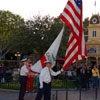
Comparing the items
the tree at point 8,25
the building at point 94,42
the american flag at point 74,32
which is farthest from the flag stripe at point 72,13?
the tree at point 8,25

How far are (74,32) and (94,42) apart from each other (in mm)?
33446

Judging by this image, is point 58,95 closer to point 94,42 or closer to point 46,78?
point 46,78

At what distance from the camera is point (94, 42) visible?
4178 cm

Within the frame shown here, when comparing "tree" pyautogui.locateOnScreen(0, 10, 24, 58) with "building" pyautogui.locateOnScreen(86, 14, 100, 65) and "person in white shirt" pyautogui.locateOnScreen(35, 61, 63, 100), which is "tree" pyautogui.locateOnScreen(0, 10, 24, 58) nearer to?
"building" pyautogui.locateOnScreen(86, 14, 100, 65)

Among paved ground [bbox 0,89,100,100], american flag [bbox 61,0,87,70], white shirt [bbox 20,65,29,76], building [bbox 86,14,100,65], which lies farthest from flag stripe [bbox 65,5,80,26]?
building [bbox 86,14,100,65]

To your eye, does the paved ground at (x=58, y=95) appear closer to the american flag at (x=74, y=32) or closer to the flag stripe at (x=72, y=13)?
the american flag at (x=74, y=32)

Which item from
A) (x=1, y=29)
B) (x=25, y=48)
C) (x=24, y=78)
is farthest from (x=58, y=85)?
(x=1, y=29)

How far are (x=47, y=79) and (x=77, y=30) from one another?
80.3 inches

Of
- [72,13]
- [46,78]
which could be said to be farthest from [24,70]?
[72,13]

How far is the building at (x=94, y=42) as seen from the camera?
137 ft

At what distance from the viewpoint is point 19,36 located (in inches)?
1294

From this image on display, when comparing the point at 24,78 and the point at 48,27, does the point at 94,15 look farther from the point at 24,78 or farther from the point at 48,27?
the point at 24,78

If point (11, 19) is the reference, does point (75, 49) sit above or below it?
below

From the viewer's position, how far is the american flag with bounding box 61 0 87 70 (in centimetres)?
895
